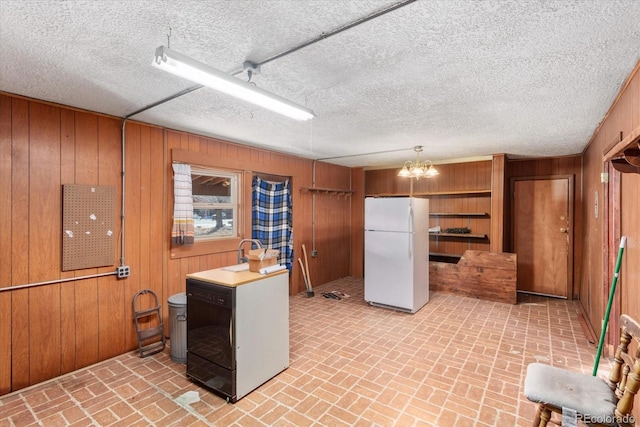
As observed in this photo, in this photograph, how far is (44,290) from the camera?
2650mm

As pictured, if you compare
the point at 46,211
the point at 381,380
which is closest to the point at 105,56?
the point at 46,211

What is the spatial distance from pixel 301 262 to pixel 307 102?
11.0ft

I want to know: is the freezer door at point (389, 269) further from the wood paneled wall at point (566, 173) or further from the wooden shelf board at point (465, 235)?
the wood paneled wall at point (566, 173)

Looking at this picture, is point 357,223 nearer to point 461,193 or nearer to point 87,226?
point 461,193

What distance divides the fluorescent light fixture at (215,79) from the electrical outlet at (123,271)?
2.26 metres

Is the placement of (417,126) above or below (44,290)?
above

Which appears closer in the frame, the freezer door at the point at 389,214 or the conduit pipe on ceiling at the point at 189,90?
the conduit pipe on ceiling at the point at 189,90

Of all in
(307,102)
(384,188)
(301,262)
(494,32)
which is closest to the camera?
(494,32)

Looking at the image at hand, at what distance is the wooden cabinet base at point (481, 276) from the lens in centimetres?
479

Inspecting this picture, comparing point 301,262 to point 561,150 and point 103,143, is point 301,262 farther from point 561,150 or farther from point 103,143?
point 561,150

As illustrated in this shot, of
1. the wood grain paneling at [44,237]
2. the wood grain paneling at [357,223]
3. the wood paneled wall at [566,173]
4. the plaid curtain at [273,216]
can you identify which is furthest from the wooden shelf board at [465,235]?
the wood grain paneling at [44,237]

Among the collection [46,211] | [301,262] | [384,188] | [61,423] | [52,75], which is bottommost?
[61,423]

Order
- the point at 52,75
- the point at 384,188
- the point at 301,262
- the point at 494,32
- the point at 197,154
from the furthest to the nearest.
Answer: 1. the point at 384,188
2. the point at 301,262
3. the point at 197,154
4. the point at 52,75
5. the point at 494,32

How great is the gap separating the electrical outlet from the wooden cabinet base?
461 centimetres
